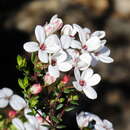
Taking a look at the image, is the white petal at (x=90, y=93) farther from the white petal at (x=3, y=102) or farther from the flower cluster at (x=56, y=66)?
the white petal at (x=3, y=102)

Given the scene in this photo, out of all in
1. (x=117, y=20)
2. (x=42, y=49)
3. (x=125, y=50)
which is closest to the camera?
(x=42, y=49)

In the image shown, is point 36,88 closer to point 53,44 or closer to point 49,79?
point 49,79

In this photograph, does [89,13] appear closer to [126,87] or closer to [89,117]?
[126,87]

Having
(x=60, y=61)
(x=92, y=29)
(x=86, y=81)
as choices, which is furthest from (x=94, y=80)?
(x=92, y=29)

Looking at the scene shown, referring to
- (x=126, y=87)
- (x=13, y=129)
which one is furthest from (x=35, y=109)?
(x=126, y=87)

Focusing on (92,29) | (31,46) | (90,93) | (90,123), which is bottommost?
(90,123)

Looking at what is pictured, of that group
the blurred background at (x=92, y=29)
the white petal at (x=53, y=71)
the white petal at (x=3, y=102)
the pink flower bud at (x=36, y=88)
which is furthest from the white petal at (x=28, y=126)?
the blurred background at (x=92, y=29)
